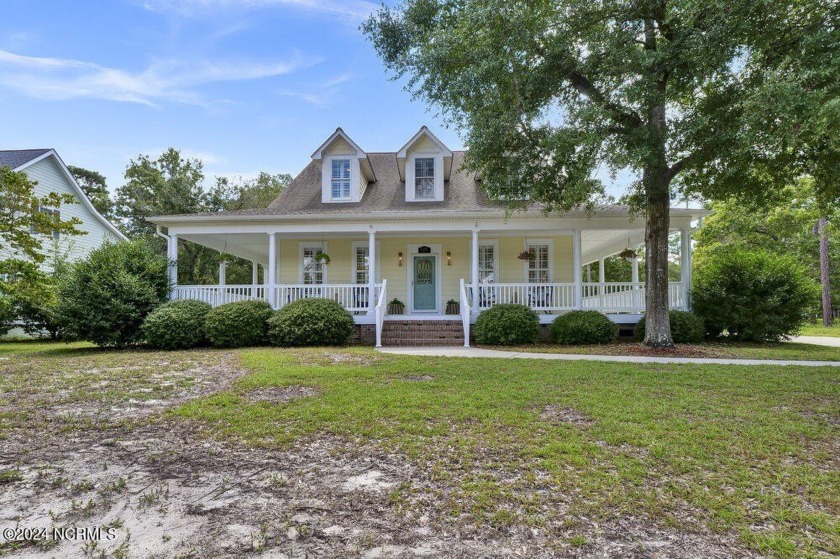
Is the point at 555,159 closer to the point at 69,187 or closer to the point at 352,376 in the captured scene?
the point at 352,376

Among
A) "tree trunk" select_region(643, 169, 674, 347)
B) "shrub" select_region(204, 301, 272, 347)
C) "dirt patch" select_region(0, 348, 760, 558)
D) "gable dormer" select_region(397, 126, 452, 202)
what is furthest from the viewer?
"gable dormer" select_region(397, 126, 452, 202)

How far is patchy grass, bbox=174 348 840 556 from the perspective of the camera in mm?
2516

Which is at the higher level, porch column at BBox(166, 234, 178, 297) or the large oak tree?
the large oak tree

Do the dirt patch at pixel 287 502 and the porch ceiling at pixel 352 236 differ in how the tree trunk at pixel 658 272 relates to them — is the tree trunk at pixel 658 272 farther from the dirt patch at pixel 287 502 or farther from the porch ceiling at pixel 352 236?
the dirt patch at pixel 287 502

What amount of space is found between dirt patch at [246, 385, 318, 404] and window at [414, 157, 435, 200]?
969 cm

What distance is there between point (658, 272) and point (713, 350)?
212cm

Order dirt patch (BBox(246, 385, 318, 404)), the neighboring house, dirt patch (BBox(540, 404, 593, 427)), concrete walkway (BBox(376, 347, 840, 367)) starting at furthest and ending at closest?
the neighboring house
concrete walkway (BBox(376, 347, 840, 367))
dirt patch (BBox(246, 385, 318, 404))
dirt patch (BBox(540, 404, 593, 427))

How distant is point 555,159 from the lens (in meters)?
8.80

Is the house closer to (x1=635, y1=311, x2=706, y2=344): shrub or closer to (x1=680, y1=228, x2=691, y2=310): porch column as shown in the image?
(x1=680, y1=228, x2=691, y2=310): porch column

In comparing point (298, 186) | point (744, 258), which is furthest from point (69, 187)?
point (744, 258)

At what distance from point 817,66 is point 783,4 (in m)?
1.47

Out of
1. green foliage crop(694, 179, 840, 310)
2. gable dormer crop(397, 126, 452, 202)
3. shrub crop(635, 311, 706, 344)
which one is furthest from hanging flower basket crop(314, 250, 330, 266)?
green foliage crop(694, 179, 840, 310)

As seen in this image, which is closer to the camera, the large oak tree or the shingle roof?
the large oak tree

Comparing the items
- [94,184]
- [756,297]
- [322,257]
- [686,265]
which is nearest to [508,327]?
[686,265]
